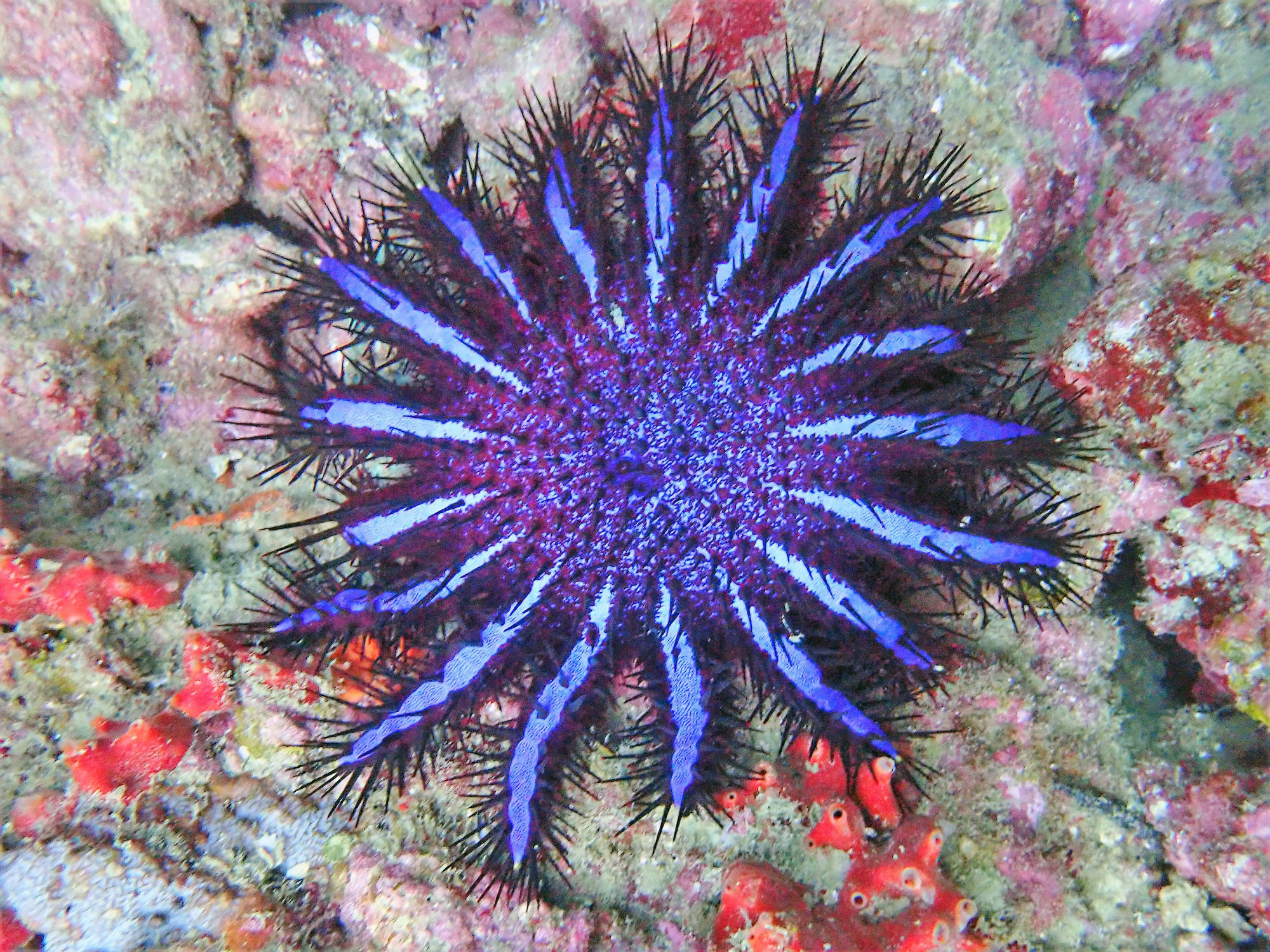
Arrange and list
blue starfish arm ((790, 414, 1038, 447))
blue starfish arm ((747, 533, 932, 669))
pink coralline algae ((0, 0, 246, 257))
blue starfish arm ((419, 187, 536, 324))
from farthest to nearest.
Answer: pink coralline algae ((0, 0, 246, 257)) < blue starfish arm ((419, 187, 536, 324)) < blue starfish arm ((747, 533, 932, 669)) < blue starfish arm ((790, 414, 1038, 447))

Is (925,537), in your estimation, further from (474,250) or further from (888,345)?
(474,250)

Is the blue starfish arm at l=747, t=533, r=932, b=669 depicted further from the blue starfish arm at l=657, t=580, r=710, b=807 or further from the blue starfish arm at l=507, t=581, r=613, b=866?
the blue starfish arm at l=507, t=581, r=613, b=866

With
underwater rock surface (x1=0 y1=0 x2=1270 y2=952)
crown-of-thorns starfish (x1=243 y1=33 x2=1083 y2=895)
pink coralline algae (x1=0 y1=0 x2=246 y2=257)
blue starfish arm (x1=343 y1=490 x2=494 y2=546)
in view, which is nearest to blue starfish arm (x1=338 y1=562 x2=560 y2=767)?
crown-of-thorns starfish (x1=243 y1=33 x2=1083 y2=895)

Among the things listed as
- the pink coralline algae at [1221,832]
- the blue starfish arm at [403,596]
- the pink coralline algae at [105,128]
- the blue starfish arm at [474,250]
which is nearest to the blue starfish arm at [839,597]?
the blue starfish arm at [403,596]

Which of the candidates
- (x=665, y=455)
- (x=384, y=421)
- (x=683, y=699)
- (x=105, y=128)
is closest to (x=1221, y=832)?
(x=683, y=699)

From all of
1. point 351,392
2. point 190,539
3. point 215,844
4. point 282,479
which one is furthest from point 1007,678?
point 190,539
